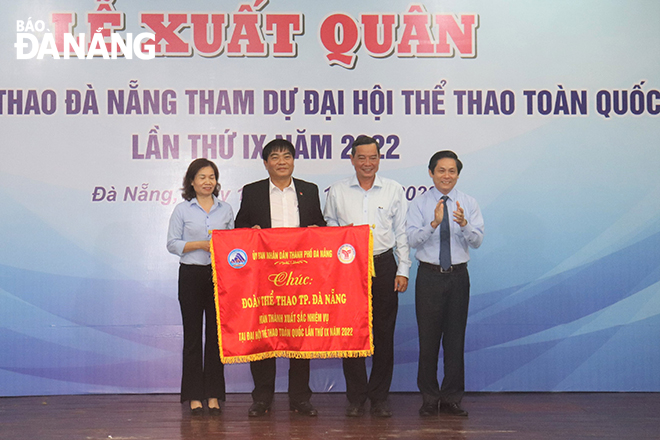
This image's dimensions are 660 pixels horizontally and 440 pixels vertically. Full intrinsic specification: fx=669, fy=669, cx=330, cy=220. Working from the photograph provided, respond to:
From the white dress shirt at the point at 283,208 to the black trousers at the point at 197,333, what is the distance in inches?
18.9

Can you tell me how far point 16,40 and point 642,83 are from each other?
4326 millimetres

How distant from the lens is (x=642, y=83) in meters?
4.66

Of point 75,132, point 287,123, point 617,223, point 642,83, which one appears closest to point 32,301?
point 75,132

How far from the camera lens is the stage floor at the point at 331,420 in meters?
3.44

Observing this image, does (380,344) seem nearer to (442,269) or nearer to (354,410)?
(354,410)

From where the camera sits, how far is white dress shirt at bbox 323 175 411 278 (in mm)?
3871

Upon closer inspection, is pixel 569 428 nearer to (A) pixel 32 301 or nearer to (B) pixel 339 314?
(B) pixel 339 314

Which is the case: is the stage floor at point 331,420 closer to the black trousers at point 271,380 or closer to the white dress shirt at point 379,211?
the black trousers at point 271,380

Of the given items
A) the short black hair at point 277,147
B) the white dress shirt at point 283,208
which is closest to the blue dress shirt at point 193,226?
the white dress shirt at point 283,208

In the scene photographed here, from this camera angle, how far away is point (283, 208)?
3.89 metres

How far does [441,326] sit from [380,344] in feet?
1.23

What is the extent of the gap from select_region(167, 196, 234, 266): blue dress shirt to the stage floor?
3.03ft

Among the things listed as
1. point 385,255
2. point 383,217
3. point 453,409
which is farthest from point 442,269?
point 453,409

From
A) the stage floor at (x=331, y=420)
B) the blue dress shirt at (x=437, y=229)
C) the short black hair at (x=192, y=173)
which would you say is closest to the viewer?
the stage floor at (x=331, y=420)
